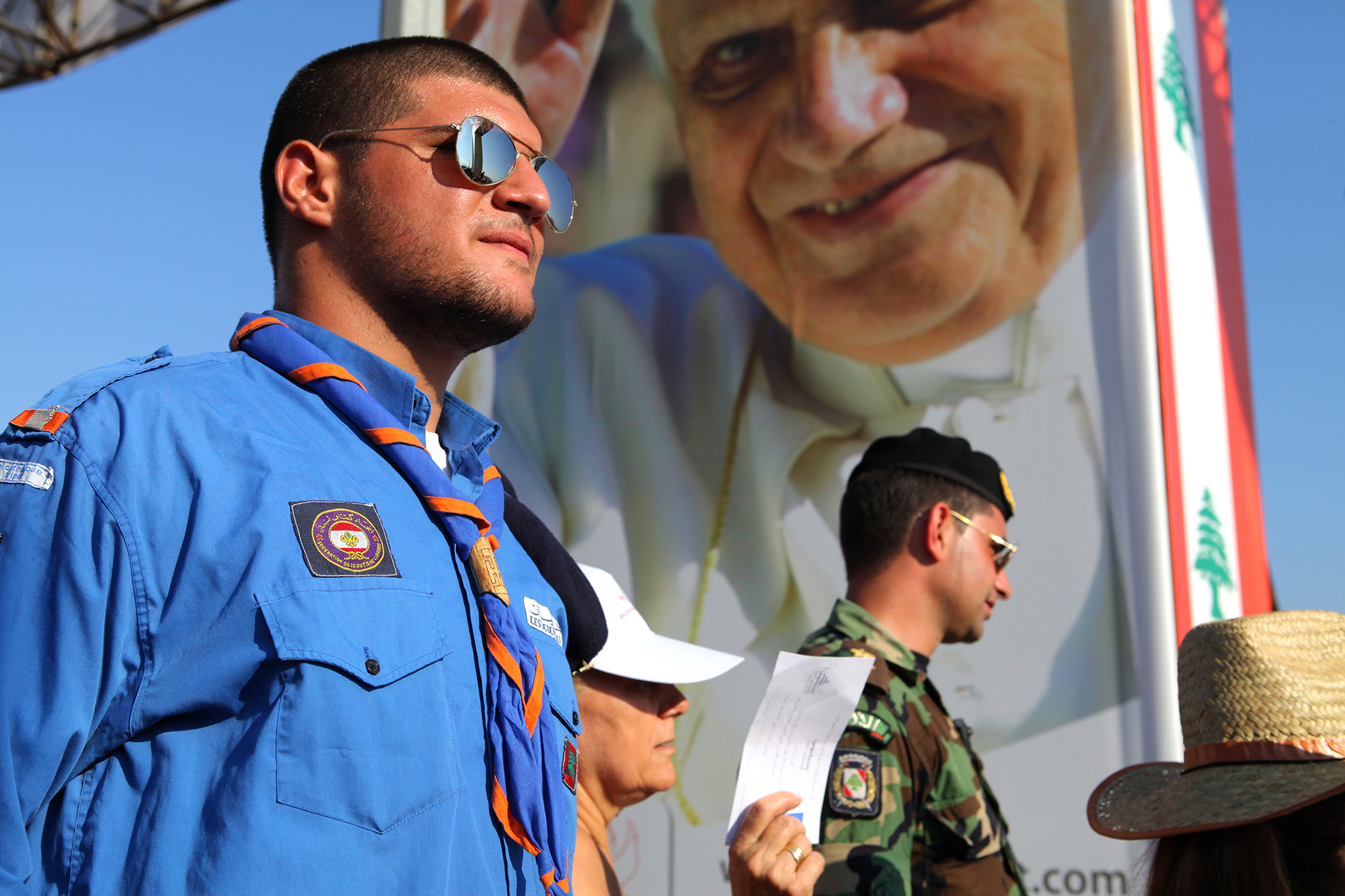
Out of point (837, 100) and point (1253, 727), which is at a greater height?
point (837, 100)

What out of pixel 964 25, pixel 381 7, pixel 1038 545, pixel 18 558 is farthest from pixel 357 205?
pixel 381 7

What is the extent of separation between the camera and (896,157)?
4.22 m

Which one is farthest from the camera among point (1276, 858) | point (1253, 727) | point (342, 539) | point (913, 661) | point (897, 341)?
point (897, 341)

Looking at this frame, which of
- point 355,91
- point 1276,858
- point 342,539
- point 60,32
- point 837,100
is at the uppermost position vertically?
point 60,32

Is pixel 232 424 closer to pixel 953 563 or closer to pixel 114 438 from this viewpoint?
pixel 114 438

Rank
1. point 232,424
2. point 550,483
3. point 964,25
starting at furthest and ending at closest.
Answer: point 550,483 → point 964,25 → point 232,424

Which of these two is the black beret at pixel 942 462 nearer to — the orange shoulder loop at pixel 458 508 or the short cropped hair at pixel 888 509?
the short cropped hair at pixel 888 509

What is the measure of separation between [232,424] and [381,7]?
5.44 m

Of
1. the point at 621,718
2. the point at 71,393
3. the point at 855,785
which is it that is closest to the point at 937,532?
the point at 855,785

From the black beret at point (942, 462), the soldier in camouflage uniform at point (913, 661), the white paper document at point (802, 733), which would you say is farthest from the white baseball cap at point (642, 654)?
the black beret at point (942, 462)

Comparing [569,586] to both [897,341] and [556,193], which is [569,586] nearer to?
[556,193]

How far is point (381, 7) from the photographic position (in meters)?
5.75

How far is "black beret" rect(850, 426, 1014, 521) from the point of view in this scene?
254 cm

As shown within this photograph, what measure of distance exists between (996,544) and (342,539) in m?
1.90
